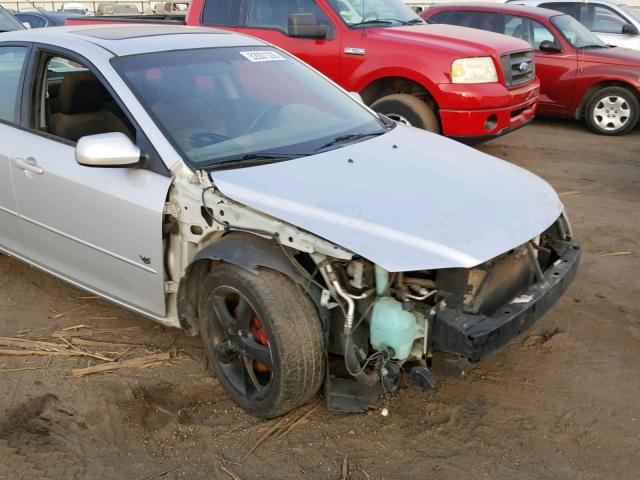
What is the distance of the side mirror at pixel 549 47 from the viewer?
9.38m

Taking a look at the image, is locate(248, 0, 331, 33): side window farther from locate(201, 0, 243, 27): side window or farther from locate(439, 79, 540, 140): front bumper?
locate(439, 79, 540, 140): front bumper

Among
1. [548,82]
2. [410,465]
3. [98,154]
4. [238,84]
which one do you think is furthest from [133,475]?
[548,82]

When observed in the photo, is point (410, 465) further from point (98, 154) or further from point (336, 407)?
point (98, 154)

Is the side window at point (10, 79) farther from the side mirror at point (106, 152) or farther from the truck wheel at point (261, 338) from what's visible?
the truck wheel at point (261, 338)

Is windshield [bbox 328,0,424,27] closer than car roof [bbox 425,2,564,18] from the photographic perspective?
Yes

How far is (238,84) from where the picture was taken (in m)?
3.85

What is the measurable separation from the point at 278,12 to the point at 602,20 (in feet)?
20.3

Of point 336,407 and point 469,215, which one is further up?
point 469,215

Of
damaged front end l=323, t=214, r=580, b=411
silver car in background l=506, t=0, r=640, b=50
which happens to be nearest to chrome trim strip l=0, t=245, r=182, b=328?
damaged front end l=323, t=214, r=580, b=411

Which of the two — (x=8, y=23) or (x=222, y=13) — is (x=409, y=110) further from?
(x=8, y=23)

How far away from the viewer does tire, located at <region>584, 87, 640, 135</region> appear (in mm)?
9180

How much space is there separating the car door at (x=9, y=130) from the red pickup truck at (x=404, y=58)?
3.52m

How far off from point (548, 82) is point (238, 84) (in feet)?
22.8

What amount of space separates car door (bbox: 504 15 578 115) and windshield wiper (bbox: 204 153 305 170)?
282 inches
